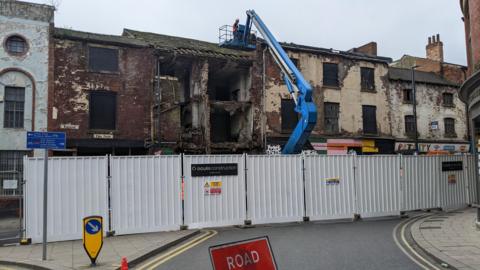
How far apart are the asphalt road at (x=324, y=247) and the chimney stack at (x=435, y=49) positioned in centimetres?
3049

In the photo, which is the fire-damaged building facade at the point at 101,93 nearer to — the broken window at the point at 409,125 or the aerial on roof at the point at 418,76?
the aerial on roof at the point at 418,76

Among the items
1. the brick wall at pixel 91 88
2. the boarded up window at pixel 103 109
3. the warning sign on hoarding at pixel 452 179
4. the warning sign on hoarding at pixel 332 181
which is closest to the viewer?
the warning sign on hoarding at pixel 332 181

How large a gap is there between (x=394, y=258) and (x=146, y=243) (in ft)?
19.5

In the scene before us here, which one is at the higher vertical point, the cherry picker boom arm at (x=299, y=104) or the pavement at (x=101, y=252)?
the cherry picker boom arm at (x=299, y=104)

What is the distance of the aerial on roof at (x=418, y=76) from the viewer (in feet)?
114

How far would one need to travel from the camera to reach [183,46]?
87.7ft

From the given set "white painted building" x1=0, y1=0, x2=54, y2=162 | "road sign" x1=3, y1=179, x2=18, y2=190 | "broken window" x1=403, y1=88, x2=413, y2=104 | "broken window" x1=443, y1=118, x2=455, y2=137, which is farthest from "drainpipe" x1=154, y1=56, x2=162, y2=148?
"broken window" x1=443, y1=118, x2=455, y2=137

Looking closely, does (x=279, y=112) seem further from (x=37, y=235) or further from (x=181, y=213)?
(x=37, y=235)

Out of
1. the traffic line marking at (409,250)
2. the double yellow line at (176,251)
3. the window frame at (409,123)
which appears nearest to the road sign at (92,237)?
the double yellow line at (176,251)

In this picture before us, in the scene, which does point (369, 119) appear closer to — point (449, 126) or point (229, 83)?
point (449, 126)

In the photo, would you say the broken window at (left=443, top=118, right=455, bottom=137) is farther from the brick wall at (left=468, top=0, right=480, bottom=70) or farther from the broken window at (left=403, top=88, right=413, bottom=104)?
the brick wall at (left=468, top=0, right=480, bottom=70)

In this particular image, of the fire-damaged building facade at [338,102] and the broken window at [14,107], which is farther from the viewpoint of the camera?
the fire-damaged building facade at [338,102]

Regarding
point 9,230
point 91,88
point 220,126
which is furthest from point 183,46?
point 9,230

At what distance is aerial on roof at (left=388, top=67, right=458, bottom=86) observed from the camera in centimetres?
3469
